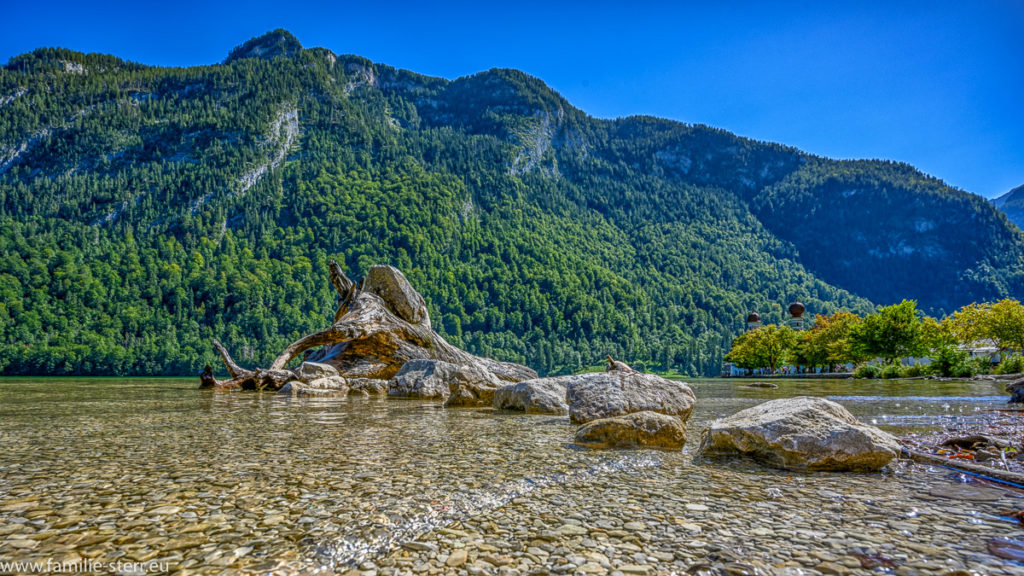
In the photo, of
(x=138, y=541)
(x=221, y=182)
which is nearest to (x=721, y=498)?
(x=138, y=541)

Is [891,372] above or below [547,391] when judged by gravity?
below

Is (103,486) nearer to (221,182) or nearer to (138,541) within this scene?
(138,541)

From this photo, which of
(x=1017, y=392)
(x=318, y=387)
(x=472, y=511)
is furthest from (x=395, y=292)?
(x=1017, y=392)

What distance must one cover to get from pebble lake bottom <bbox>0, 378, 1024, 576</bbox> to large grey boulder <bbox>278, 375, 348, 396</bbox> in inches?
468

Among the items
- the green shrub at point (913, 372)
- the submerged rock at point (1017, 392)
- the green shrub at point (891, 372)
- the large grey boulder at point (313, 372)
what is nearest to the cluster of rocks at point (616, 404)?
the large grey boulder at point (313, 372)

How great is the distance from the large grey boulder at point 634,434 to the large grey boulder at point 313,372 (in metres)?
16.5

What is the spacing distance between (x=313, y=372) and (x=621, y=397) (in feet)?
51.5

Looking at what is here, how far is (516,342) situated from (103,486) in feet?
467

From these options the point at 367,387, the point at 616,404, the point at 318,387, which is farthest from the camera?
the point at 367,387

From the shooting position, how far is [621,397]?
11.2m

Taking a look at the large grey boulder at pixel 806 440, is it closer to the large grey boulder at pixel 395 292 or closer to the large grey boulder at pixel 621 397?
the large grey boulder at pixel 621 397

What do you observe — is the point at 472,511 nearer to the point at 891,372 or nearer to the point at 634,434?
the point at 634,434

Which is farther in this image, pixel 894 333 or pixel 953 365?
pixel 894 333

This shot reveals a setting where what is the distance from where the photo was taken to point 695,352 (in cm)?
14588
